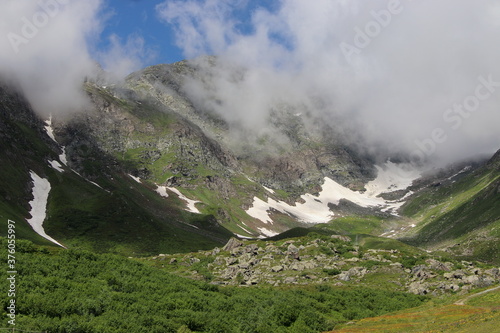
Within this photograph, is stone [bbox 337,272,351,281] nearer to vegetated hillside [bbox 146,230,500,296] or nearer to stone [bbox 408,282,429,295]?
vegetated hillside [bbox 146,230,500,296]

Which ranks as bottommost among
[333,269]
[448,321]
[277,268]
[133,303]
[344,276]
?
[133,303]

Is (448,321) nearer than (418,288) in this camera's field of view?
Yes

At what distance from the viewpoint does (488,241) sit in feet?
618

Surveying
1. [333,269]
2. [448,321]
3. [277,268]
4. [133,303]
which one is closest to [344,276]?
[333,269]

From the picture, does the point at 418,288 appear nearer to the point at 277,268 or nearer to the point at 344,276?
the point at 344,276

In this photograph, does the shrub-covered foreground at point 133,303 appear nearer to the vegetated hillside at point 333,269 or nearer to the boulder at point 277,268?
the vegetated hillside at point 333,269

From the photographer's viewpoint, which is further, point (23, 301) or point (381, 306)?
point (381, 306)

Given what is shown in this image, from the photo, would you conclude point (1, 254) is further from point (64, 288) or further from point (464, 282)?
point (464, 282)

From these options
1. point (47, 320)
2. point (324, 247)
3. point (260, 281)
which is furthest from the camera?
point (324, 247)

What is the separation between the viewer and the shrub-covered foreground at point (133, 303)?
2686 centimetres

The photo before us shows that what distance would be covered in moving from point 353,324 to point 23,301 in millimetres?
30165

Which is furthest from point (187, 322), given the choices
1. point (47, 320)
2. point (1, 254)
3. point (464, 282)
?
point (464, 282)

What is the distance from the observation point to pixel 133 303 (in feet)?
105

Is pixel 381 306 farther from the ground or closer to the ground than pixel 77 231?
closer to the ground
